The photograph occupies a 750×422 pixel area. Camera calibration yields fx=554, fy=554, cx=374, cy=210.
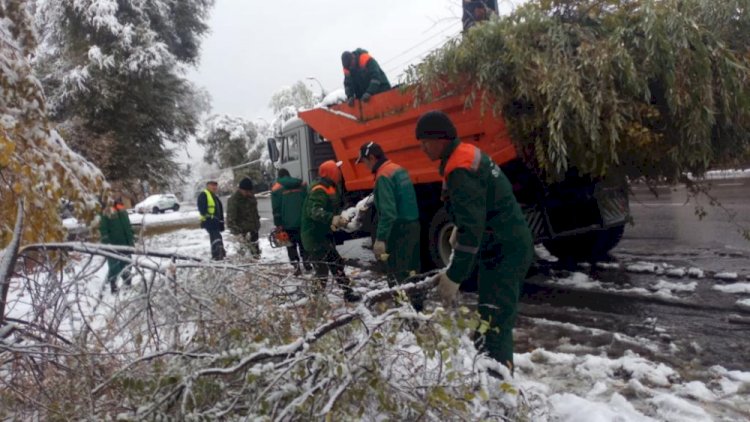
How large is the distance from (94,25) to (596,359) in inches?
723

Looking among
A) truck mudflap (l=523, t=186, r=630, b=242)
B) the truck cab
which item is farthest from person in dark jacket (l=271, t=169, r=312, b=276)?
truck mudflap (l=523, t=186, r=630, b=242)

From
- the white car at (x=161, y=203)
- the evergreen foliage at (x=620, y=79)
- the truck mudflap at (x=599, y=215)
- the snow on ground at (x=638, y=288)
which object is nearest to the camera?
the evergreen foliage at (x=620, y=79)

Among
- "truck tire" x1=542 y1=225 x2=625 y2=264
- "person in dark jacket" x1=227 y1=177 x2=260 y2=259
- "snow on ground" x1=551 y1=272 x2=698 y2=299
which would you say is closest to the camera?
"snow on ground" x1=551 y1=272 x2=698 y2=299

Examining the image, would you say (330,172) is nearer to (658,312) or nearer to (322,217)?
(322,217)

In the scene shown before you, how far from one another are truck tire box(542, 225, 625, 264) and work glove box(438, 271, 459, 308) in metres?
4.18

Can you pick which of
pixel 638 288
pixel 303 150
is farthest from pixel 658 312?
pixel 303 150

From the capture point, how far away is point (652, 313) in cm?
477

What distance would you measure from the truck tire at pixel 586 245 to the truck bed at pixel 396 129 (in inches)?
79.9

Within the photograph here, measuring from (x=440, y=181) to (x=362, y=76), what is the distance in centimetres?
176

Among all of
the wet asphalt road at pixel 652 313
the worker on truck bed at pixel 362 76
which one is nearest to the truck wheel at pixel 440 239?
the wet asphalt road at pixel 652 313

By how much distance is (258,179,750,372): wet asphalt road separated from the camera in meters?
3.90

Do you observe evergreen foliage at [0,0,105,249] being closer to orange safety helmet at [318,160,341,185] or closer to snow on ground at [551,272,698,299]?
orange safety helmet at [318,160,341,185]

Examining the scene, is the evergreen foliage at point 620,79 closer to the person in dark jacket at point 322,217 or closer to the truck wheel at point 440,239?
the truck wheel at point 440,239

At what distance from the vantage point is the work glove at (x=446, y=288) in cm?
309
